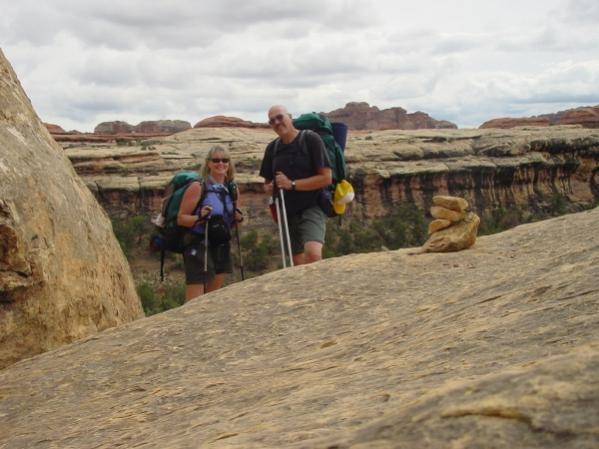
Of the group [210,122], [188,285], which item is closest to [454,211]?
[188,285]

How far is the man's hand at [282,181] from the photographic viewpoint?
21.8 feet

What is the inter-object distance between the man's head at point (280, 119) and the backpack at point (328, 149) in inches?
14.8

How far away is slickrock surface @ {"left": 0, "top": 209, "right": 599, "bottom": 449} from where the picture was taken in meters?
2.04

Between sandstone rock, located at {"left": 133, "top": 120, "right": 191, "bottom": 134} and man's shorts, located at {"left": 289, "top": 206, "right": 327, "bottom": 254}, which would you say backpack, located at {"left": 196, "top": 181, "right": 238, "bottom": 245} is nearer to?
man's shorts, located at {"left": 289, "top": 206, "right": 327, "bottom": 254}

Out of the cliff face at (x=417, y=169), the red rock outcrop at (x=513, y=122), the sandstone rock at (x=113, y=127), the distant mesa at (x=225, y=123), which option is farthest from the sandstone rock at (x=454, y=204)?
the sandstone rock at (x=113, y=127)

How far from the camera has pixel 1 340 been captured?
5113mm

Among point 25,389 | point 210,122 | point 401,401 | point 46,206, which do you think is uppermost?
point 210,122

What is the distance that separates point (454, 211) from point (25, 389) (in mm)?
3642

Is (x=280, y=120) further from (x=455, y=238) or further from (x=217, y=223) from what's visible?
(x=455, y=238)

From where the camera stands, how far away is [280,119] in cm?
665

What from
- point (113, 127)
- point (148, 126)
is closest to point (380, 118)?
point (148, 126)

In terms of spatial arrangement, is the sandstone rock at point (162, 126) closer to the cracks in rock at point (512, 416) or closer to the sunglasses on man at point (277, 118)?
the sunglasses on man at point (277, 118)

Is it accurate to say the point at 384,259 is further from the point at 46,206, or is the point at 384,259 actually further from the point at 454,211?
the point at 46,206

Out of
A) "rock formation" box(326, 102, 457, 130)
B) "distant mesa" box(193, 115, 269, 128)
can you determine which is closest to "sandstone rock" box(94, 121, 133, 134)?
"distant mesa" box(193, 115, 269, 128)
